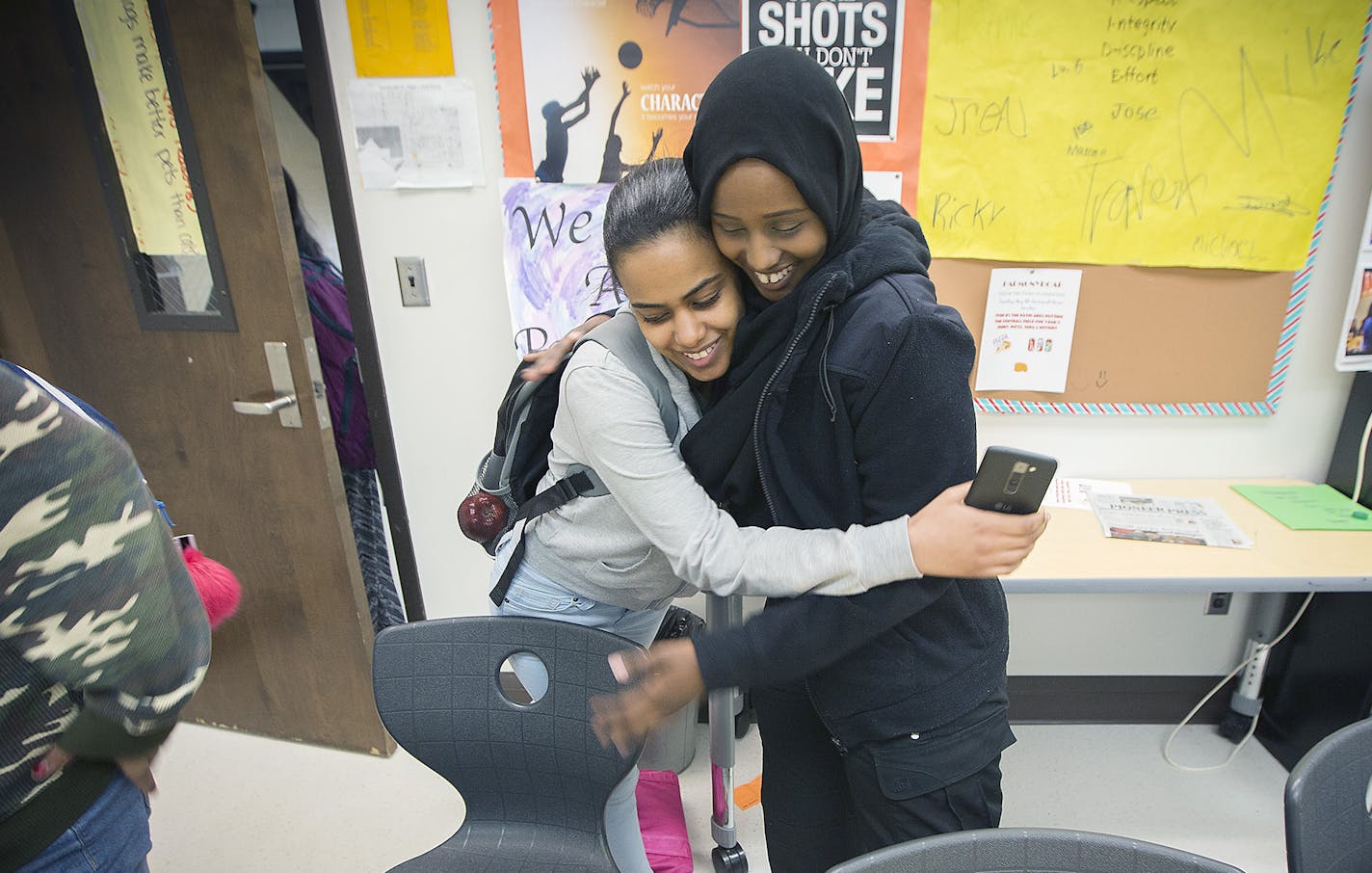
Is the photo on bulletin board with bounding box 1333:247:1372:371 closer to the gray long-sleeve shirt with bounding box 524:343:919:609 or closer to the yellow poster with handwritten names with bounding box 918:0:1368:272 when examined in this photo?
the yellow poster with handwritten names with bounding box 918:0:1368:272

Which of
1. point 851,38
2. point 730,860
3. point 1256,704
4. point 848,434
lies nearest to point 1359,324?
point 1256,704

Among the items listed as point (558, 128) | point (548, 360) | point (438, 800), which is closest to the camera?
point (548, 360)

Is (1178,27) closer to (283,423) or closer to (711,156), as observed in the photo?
(711,156)

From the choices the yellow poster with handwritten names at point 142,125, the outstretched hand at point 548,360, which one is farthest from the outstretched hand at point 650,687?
the yellow poster with handwritten names at point 142,125

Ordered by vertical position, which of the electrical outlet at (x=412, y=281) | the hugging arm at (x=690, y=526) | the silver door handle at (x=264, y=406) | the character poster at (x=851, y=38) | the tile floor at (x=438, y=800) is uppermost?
the character poster at (x=851, y=38)

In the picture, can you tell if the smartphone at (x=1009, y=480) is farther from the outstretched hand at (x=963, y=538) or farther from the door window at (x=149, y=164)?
the door window at (x=149, y=164)

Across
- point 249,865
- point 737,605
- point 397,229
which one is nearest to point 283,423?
point 397,229

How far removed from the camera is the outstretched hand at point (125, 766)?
0.69 metres

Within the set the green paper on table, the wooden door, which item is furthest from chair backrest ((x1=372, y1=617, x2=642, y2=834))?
the green paper on table

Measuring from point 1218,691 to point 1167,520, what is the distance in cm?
81

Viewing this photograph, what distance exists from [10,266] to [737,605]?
5.98 feet

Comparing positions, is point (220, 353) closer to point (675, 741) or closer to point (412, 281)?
point (412, 281)

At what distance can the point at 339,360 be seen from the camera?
1.91 metres

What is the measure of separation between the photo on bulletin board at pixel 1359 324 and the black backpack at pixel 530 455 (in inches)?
65.1
